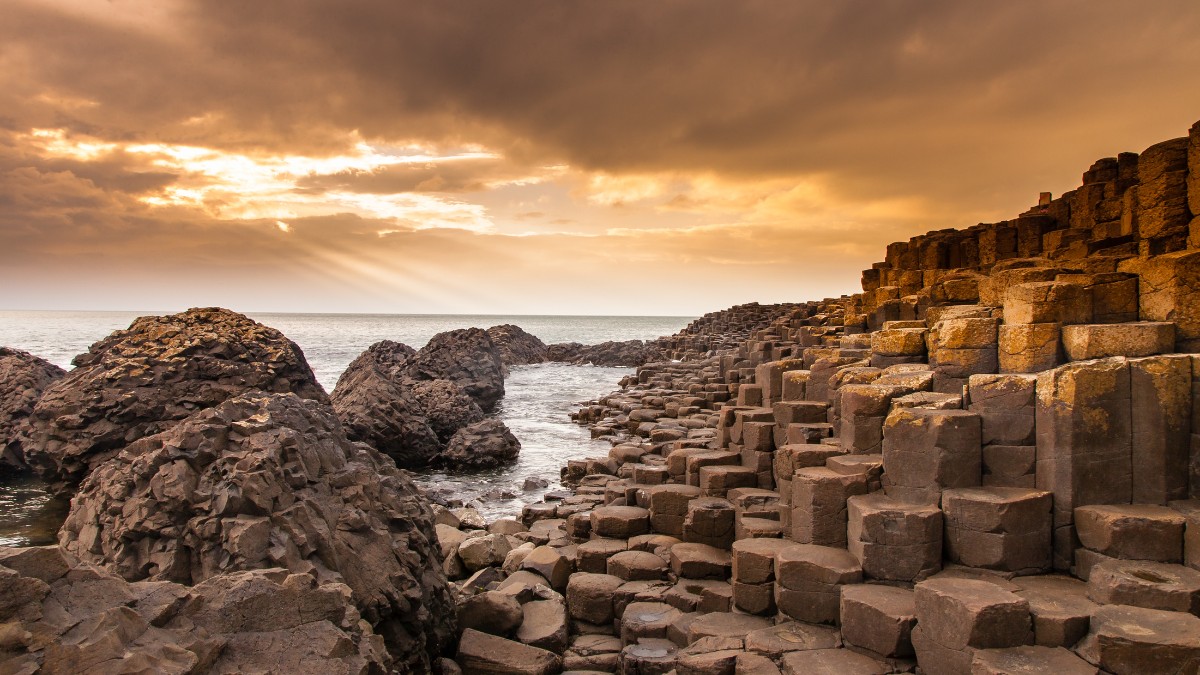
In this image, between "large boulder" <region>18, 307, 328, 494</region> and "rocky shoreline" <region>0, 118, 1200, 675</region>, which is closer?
"rocky shoreline" <region>0, 118, 1200, 675</region>

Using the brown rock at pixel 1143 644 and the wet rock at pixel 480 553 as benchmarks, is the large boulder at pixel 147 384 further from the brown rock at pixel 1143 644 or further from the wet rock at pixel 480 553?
the brown rock at pixel 1143 644

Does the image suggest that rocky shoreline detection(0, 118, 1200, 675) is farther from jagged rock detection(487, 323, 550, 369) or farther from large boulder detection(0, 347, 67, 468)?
jagged rock detection(487, 323, 550, 369)

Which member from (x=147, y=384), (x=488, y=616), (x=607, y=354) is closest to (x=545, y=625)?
(x=488, y=616)

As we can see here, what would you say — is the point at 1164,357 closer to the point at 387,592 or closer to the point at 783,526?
the point at 783,526

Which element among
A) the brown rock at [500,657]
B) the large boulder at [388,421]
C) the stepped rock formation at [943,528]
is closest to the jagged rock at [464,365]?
the large boulder at [388,421]

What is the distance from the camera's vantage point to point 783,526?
7.01m

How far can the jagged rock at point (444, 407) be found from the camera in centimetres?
1791

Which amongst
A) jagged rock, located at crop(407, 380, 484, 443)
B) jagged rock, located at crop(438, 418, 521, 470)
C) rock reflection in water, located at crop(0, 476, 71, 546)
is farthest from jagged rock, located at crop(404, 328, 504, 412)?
rock reflection in water, located at crop(0, 476, 71, 546)

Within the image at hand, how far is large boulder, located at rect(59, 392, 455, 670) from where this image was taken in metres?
4.64

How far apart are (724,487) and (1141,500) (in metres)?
4.20

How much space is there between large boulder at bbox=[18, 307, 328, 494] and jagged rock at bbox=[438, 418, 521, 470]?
13.1ft

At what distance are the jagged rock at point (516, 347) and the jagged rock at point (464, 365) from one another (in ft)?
71.4

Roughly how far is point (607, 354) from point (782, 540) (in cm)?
4702

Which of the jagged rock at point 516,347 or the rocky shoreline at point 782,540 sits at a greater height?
the jagged rock at point 516,347
